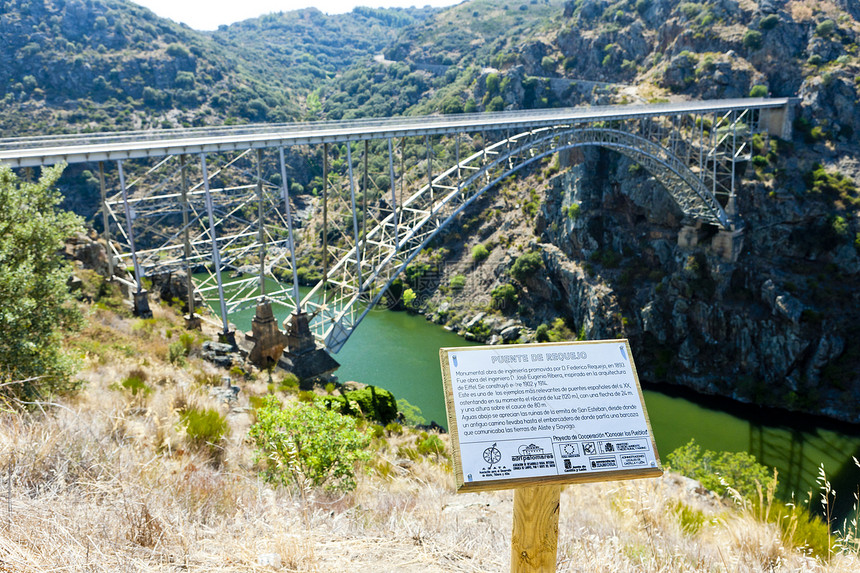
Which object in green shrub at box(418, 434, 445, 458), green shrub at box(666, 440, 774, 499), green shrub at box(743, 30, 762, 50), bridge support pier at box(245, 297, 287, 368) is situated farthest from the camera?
green shrub at box(743, 30, 762, 50)

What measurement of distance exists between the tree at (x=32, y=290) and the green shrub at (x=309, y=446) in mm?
2473

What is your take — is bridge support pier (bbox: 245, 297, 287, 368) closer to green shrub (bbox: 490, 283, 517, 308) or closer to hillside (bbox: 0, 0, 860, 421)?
hillside (bbox: 0, 0, 860, 421)

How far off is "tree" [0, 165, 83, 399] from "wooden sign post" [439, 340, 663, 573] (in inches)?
203

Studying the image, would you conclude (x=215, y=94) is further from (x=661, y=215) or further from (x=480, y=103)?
(x=661, y=215)

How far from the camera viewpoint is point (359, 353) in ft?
97.7

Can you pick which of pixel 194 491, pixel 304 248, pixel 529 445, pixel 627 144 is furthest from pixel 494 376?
pixel 304 248

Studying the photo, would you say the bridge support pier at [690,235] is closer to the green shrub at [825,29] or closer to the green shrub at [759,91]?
the green shrub at [759,91]

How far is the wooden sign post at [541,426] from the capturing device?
2.90 m

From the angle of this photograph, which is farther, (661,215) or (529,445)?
(661,215)

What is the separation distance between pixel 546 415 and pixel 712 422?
24.3 m

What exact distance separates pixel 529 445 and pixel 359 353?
2727 centimetres

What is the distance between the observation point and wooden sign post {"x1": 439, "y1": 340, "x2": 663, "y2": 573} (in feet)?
9.50

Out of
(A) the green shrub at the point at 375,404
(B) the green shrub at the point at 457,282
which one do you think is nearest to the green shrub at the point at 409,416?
(A) the green shrub at the point at 375,404

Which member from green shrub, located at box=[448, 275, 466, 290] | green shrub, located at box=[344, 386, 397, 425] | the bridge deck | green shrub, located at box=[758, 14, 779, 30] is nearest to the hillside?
green shrub, located at box=[758, 14, 779, 30]
